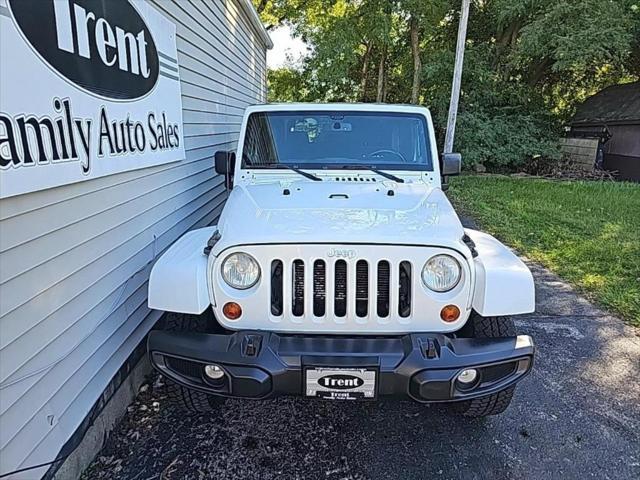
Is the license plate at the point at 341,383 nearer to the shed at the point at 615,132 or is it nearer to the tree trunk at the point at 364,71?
the shed at the point at 615,132

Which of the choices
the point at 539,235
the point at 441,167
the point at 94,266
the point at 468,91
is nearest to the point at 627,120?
the point at 468,91

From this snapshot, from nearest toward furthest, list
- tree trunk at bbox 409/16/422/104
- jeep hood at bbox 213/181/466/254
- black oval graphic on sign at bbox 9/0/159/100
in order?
black oval graphic on sign at bbox 9/0/159/100 → jeep hood at bbox 213/181/466/254 → tree trunk at bbox 409/16/422/104

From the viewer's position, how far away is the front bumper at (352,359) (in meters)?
2.18

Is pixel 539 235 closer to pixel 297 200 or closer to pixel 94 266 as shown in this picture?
pixel 297 200

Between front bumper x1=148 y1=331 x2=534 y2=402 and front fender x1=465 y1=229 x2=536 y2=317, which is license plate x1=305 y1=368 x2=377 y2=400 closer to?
front bumper x1=148 y1=331 x2=534 y2=402

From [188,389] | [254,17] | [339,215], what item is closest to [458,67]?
[254,17]

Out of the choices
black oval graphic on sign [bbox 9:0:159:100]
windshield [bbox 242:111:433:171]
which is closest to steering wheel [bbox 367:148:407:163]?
windshield [bbox 242:111:433:171]

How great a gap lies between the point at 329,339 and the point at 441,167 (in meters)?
1.93

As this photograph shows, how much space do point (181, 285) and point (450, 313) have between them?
130cm

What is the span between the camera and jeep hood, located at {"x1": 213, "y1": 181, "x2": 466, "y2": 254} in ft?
7.50

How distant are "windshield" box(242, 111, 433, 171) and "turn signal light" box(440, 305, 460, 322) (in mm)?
1486

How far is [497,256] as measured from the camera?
2.54 metres

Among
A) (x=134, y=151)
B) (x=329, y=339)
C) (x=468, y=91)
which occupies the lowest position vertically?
(x=329, y=339)

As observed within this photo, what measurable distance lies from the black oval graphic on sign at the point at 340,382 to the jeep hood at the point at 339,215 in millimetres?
620
